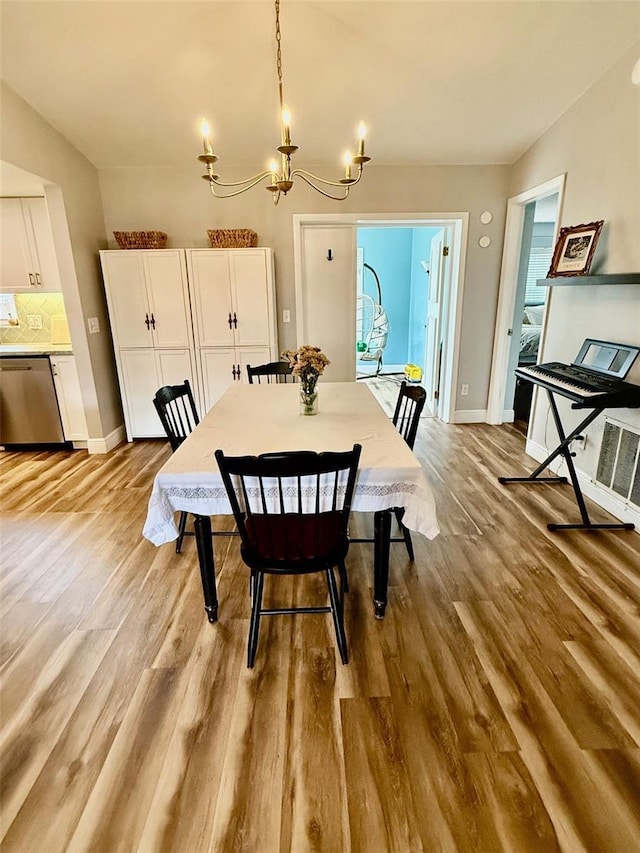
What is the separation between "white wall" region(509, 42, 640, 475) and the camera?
255 cm

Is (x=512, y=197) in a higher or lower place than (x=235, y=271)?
higher

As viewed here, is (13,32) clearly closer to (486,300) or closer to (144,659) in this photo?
(144,659)

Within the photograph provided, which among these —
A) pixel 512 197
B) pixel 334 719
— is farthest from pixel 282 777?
pixel 512 197

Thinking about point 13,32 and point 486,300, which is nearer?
point 13,32

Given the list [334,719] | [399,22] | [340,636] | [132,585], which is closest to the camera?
[334,719]

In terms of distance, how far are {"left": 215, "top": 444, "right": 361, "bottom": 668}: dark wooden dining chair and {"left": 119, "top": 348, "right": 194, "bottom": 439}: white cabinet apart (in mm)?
2783

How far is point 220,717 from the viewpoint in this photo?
1493mm

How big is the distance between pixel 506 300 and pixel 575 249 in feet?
4.32

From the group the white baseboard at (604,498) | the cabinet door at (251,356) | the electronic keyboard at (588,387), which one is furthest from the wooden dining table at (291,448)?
the cabinet door at (251,356)

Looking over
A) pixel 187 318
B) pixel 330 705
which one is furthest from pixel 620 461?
pixel 187 318

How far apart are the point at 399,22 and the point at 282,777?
3670 mm

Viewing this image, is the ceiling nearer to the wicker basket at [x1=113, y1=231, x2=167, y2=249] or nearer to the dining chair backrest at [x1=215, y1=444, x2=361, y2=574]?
the wicker basket at [x1=113, y1=231, x2=167, y2=249]

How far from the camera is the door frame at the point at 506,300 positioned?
404cm

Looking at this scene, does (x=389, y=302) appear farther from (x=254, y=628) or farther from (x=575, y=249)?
(x=254, y=628)
